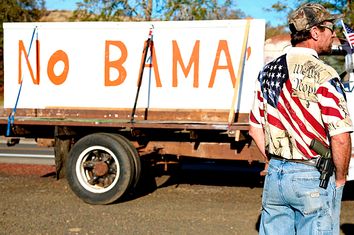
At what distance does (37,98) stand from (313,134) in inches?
222

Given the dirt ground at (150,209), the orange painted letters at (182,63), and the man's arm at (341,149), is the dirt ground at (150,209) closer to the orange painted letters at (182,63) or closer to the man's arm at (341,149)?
the orange painted letters at (182,63)

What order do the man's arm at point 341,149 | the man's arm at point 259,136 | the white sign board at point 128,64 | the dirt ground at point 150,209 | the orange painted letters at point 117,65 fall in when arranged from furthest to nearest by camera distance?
the orange painted letters at point 117,65 → the white sign board at point 128,64 → the dirt ground at point 150,209 → the man's arm at point 259,136 → the man's arm at point 341,149

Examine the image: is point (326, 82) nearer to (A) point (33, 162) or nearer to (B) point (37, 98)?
(B) point (37, 98)

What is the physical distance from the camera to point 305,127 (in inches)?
129

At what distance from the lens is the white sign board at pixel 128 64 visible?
7.47 metres

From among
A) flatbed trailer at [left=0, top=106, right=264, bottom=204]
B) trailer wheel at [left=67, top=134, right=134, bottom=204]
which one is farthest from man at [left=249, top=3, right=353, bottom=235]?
trailer wheel at [left=67, top=134, right=134, bottom=204]

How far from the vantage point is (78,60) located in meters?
8.00

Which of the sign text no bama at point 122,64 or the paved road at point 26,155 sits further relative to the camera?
the paved road at point 26,155

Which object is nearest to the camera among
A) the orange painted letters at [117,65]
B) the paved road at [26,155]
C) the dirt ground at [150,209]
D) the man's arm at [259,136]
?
the man's arm at [259,136]

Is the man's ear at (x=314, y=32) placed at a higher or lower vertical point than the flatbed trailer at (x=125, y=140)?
higher

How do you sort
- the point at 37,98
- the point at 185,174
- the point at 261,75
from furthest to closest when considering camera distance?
1. the point at 185,174
2. the point at 37,98
3. the point at 261,75

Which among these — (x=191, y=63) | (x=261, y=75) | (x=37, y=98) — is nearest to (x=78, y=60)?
(x=37, y=98)

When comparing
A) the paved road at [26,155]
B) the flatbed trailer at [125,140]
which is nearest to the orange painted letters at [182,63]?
the flatbed trailer at [125,140]

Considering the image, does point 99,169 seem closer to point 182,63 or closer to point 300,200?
point 182,63
